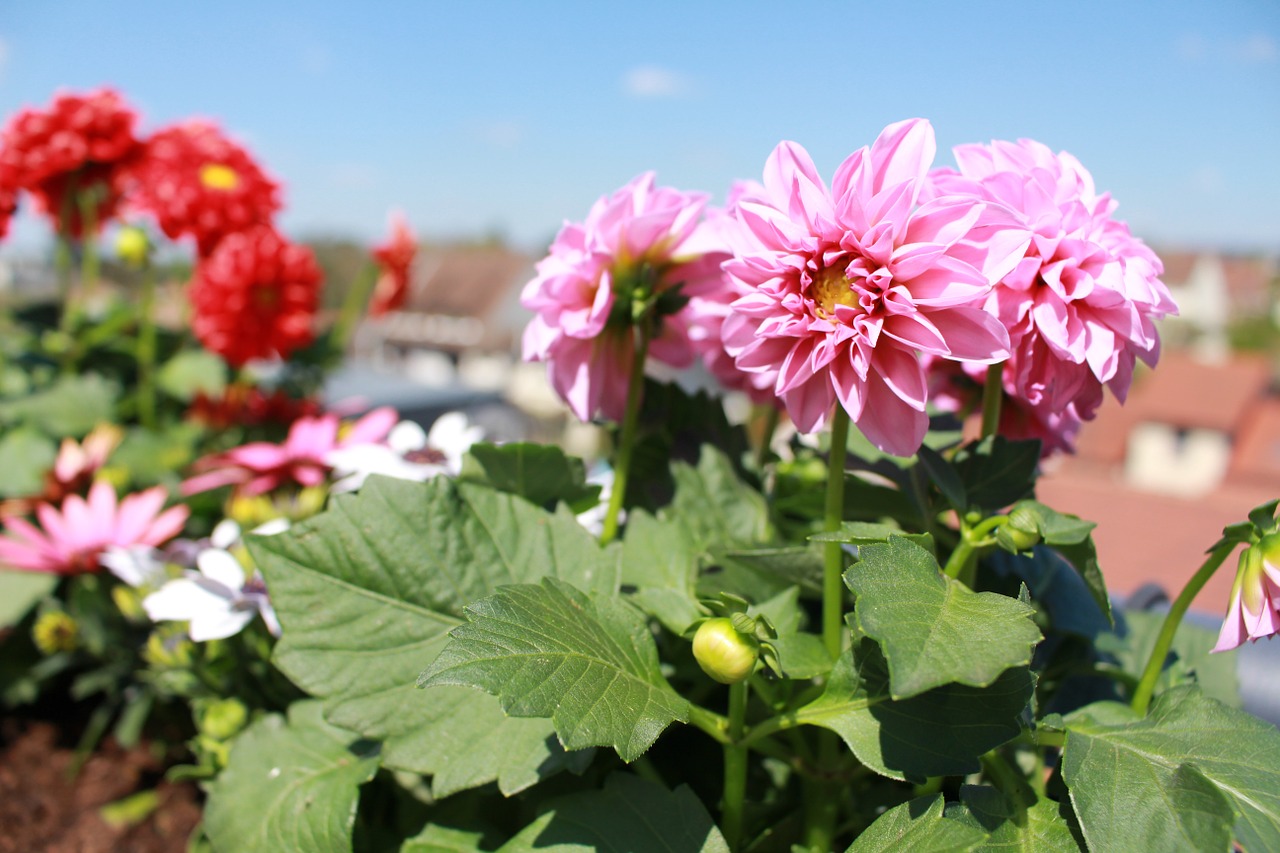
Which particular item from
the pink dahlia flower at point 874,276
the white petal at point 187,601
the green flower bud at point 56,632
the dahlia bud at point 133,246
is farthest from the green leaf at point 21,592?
the pink dahlia flower at point 874,276

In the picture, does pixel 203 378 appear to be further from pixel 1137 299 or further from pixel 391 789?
pixel 1137 299

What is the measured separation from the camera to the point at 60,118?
140 cm

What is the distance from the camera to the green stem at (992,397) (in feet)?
2.10

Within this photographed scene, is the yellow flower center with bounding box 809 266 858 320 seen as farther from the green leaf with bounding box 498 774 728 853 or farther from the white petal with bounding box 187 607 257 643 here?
the white petal with bounding box 187 607 257 643

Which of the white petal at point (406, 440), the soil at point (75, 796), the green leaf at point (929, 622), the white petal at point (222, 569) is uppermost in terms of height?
the green leaf at point (929, 622)

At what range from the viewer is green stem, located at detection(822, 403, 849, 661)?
1.84ft

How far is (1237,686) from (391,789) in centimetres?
73

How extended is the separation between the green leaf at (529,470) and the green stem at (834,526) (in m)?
0.22

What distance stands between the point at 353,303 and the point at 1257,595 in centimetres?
135

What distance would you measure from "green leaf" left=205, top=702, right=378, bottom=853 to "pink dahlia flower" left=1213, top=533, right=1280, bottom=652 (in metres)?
0.55

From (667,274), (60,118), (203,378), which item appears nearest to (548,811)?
(667,274)

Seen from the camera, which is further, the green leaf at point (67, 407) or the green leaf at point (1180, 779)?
the green leaf at point (67, 407)

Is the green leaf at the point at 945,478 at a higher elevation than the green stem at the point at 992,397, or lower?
lower

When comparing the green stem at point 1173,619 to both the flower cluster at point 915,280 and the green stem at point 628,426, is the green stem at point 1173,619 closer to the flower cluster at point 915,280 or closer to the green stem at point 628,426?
the flower cluster at point 915,280
